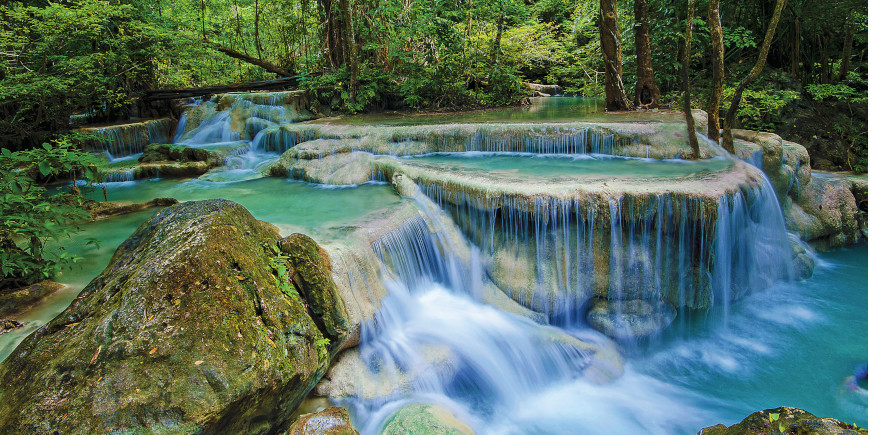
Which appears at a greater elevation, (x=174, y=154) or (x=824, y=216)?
(x=174, y=154)

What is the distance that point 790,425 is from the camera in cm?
254

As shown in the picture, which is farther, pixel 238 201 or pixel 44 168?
pixel 238 201

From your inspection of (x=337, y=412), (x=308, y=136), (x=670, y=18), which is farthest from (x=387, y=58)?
(x=337, y=412)

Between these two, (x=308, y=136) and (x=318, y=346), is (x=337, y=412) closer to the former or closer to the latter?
(x=318, y=346)

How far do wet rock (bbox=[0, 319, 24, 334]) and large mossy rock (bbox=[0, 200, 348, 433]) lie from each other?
881 millimetres

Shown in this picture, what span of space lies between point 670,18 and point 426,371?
433 inches

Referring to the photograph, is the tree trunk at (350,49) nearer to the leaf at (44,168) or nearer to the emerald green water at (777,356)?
the leaf at (44,168)

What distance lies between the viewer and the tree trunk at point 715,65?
261 inches

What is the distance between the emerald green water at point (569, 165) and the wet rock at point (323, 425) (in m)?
4.22

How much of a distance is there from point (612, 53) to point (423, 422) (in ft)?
32.8

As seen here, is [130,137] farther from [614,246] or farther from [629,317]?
[629,317]

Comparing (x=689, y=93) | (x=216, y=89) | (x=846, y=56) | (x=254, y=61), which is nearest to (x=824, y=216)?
(x=689, y=93)

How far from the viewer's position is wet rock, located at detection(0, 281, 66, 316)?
3785mm

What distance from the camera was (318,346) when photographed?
352 cm
